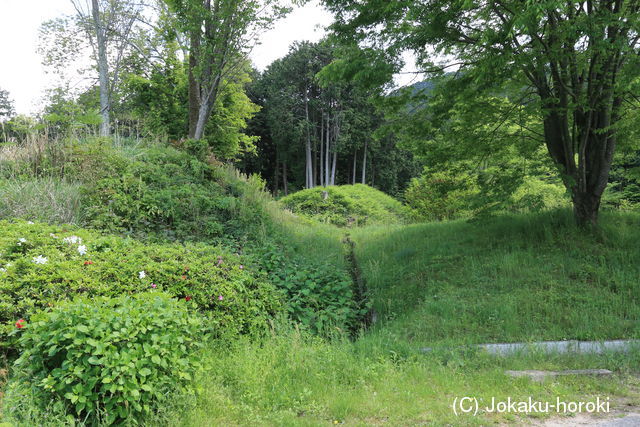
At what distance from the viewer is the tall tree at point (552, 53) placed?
5754 mm

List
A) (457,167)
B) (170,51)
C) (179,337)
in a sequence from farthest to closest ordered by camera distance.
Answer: (170,51), (457,167), (179,337)

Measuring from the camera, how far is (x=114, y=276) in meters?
4.04

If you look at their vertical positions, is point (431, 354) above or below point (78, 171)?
below

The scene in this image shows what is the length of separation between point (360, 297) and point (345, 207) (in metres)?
12.7

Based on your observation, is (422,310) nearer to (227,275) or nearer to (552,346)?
(552,346)

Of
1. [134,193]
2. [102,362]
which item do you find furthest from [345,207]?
[102,362]

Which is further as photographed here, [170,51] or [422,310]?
[170,51]

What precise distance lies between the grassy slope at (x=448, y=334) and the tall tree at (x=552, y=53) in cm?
144

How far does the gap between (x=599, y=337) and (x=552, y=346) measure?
85 cm

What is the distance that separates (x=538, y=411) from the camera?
3047 mm

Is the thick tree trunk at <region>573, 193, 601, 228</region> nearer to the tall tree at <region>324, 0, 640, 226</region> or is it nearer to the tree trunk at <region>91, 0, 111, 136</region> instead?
the tall tree at <region>324, 0, 640, 226</region>

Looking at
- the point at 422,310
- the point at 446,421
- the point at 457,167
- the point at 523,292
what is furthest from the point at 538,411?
the point at 457,167

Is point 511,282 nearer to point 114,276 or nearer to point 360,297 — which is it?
point 360,297

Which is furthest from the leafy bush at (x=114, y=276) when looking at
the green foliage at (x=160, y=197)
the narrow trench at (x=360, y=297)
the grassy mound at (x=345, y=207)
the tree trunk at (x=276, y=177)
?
the tree trunk at (x=276, y=177)
